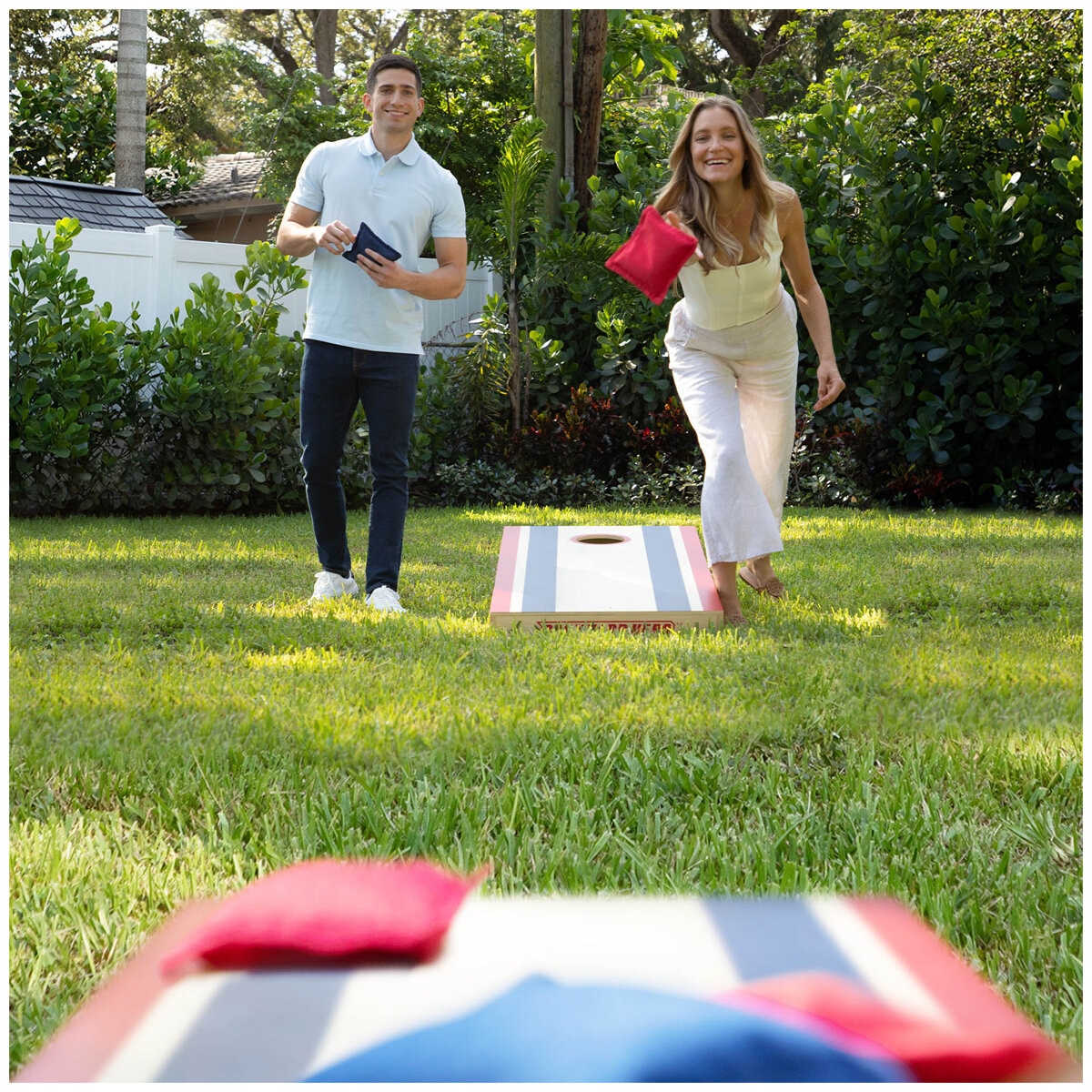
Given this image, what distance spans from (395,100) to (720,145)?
1.23m

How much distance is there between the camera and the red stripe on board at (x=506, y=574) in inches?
156

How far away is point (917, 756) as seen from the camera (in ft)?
7.91

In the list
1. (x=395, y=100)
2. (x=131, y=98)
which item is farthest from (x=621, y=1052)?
(x=131, y=98)

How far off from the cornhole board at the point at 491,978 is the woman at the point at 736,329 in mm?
2312

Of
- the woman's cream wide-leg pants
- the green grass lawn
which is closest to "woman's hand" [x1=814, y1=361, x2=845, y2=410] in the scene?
the woman's cream wide-leg pants

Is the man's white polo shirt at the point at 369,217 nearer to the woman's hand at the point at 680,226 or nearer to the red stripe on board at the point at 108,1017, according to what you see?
the woman's hand at the point at 680,226

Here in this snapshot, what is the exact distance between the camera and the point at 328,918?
1.67 m

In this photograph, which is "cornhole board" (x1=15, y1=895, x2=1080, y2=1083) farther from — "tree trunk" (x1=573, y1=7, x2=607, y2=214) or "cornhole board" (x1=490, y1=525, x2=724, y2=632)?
"tree trunk" (x1=573, y1=7, x2=607, y2=214)

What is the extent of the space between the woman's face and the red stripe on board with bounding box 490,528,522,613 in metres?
1.62

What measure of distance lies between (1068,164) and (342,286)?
5.82 m

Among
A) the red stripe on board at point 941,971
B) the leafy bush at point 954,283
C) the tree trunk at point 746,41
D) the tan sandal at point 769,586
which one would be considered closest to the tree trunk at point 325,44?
the tree trunk at point 746,41

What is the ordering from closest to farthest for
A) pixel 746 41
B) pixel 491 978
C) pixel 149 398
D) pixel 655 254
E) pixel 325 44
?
pixel 491 978
pixel 655 254
pixel 149 398
pixel 746 41
pixel 325 44

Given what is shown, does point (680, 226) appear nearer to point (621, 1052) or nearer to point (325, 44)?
point (621, 1052)

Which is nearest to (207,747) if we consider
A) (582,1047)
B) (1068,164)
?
(582,1047)
